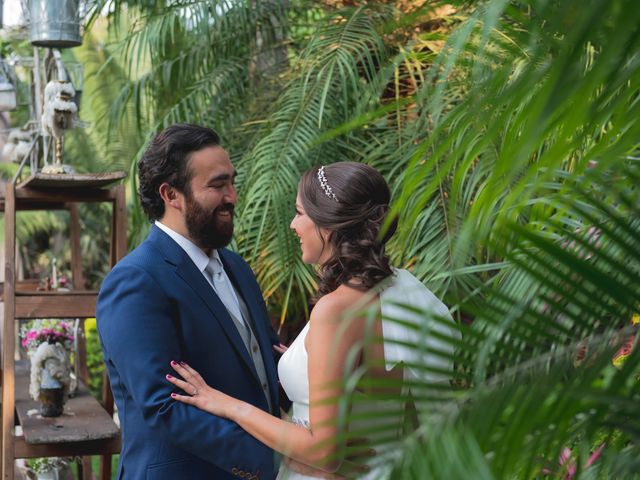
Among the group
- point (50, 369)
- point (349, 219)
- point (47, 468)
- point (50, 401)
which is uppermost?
point (349, 219)

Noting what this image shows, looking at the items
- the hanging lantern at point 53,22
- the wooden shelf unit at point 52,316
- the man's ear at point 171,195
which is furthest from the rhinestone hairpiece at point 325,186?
the hanging lantern at point 53,22

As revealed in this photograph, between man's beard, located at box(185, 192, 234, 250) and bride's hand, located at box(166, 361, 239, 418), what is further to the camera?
man's beard, located at box(185, 192, 234, 250)

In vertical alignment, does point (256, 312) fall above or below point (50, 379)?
above

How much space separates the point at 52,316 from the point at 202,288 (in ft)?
4.41

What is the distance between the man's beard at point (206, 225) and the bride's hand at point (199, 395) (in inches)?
17.6

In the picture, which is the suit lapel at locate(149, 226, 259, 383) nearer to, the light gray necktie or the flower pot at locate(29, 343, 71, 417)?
the light gray necktie

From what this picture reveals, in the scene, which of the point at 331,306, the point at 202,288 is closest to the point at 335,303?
the point at 331,306

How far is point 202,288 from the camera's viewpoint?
2811 millimetres

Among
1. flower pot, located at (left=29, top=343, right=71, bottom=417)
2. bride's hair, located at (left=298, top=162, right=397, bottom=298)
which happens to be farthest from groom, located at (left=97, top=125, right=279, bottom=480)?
flower pot, located at (left=29, top=343, right=71, bottom=417)

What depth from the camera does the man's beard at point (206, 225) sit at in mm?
Result: 2875

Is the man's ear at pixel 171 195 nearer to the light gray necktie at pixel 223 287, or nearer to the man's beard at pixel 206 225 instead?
the man's beard at pixel 206 225

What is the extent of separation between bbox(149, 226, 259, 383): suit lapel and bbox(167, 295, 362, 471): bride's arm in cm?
22

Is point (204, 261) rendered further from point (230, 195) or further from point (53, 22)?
point (53, 22)

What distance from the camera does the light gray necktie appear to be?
295 cm
